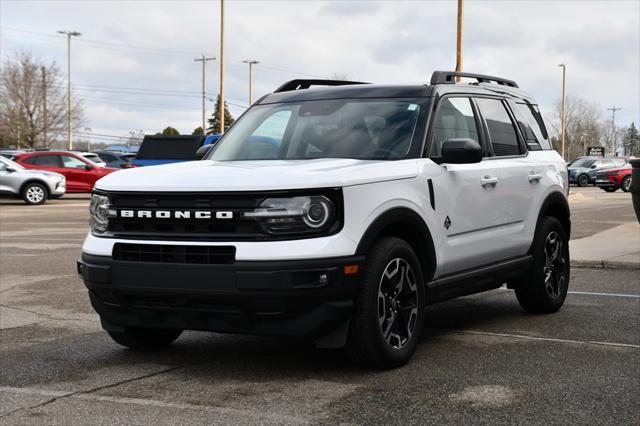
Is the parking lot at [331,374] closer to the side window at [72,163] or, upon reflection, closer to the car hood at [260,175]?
the car hood at [260,175]

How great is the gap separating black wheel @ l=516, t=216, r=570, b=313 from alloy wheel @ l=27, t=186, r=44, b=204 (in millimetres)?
23344

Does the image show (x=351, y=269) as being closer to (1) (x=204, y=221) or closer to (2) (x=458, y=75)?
(1) (x=204, y=221)

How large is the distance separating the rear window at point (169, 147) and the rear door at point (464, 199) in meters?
14.6

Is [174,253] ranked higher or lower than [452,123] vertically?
lower

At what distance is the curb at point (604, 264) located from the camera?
11586 millimetres

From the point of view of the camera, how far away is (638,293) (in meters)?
9.40

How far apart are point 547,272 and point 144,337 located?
3.62 m

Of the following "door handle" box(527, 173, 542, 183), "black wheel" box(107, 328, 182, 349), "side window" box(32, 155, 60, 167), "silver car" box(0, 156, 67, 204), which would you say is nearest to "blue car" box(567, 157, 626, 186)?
"side window" box(32, 155, 60, 167)

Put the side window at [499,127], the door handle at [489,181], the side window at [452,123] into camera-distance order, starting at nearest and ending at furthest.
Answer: the side window at [452,123]
the door handle at [489,181]
the side window at [499,127]

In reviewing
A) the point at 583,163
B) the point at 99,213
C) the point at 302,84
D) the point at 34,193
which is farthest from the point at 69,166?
the point at 583,163

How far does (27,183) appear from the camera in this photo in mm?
28812

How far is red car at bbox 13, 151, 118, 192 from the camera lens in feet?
105

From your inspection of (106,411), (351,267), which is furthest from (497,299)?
(106,411)

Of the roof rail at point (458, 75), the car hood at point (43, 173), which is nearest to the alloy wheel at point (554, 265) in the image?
the roof rail at point (458, 75)
